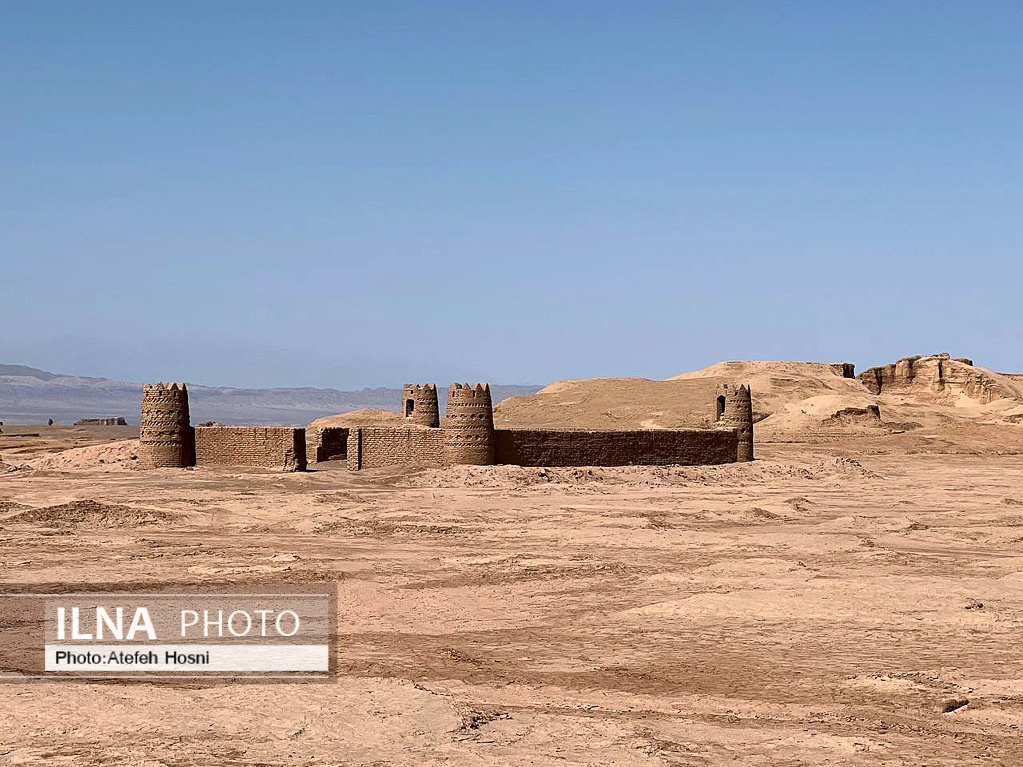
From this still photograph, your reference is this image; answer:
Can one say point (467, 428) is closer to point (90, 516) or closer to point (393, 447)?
point (393, 447)

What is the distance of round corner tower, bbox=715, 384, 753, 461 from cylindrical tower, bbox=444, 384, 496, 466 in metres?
9.23

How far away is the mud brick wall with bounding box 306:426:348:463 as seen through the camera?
1259 inches

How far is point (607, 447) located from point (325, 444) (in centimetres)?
838

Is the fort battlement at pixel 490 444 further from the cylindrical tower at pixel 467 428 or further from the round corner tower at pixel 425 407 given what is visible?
the round corner tower at pixel 425 407

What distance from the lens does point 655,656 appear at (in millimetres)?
10102

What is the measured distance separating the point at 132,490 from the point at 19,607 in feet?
39.8

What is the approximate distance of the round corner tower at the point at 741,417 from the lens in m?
33.6

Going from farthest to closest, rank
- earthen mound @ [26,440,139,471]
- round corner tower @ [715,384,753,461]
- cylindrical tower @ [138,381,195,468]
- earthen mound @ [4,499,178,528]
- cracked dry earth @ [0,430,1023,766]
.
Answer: round corner tower @ [715,384,753,461] < earthen mound @ [26,440,139,471] < cylindrical tower @ [138,381,195,468] < earthen mound @ [4,499,178,528] < cracked dry earth @ [0,430,1023,766]

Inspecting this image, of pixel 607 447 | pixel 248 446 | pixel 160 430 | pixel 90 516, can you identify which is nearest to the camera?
pixel 90 516

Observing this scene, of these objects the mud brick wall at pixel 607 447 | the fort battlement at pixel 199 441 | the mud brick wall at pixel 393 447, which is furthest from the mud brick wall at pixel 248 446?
the mud brick wall at pixel 607 447

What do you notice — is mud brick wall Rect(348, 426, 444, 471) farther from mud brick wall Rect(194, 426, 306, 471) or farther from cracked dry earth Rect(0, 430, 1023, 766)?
cracked dry earth Rect(0, 430, 1023, 766)

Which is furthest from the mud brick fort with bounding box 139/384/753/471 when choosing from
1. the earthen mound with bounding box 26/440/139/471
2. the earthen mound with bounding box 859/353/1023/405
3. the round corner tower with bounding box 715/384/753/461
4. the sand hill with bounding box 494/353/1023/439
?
the earthen mound with bounding box 859/353/1023/405

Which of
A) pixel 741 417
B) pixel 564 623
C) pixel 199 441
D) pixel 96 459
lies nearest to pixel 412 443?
pixel 199 441

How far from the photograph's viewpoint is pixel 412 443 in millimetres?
28297
